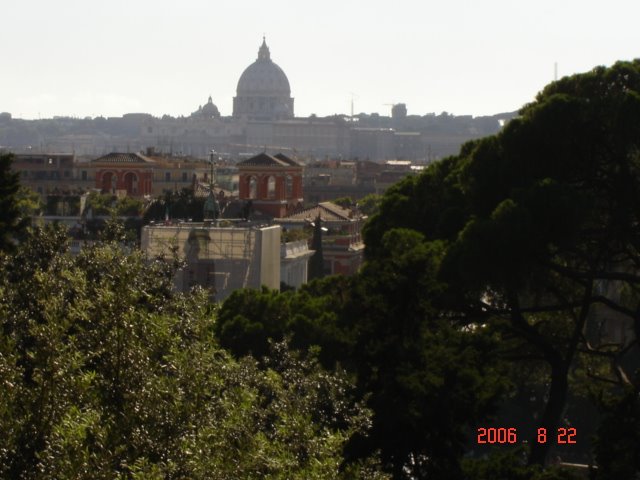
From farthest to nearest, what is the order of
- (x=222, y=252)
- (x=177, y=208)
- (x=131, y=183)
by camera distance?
1. (x=131, y=183)
2. (x=177, y=208)
3. (x=222, y=252)

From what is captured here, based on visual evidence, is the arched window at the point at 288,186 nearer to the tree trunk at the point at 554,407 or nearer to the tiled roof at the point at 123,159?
the tiled roof at the point at 123,159

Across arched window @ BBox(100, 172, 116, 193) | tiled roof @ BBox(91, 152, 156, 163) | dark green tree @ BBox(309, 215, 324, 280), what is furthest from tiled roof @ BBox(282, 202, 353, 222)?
tiled roof @ BBox(91, 152, 156, 163)

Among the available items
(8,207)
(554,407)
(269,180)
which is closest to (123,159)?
(269,180)

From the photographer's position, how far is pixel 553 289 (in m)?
18.0

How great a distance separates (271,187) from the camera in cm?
6988

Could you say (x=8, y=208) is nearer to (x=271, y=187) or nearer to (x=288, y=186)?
(x=288, y=186)

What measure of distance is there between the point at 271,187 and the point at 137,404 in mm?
59297

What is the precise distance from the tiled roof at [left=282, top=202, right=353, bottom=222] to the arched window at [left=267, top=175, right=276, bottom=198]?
4.38 meters

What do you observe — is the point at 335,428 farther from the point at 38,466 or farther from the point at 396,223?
the point at 396,223

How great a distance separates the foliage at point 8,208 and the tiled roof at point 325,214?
32.4 m

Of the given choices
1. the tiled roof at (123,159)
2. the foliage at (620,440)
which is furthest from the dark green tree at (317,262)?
the tiled roof at (123,159)

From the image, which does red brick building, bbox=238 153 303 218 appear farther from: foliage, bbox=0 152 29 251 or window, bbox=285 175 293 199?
foliage, bbox=0 152 29 251

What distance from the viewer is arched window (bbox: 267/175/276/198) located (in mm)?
65481

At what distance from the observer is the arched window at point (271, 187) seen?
2578 inches
